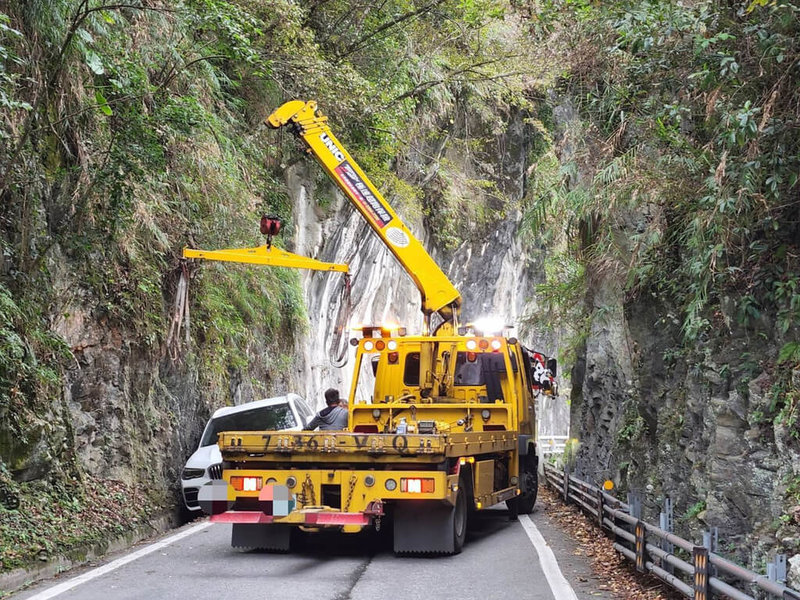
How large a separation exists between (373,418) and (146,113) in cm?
532

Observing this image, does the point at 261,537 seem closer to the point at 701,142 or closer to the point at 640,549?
the point at 640,549

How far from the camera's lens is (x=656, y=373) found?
12.4 meters

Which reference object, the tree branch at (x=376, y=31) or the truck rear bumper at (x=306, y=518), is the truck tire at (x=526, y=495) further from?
the tree branch at (x=376, y=31)

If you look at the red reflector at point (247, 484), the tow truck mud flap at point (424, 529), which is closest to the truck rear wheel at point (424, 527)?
the tow truck mud flap at point (424, 529)

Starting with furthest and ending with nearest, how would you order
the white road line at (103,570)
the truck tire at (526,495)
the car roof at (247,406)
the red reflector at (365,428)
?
the car roof at (247,406) < the truck tire at (526,495) < the red reflector at (365,428) < the white road line at (103,570)

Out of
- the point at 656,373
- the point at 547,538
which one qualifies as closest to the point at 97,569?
the point at 547,538

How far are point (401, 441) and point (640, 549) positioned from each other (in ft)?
8.41

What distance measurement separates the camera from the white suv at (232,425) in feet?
43.4

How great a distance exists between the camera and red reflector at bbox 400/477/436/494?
9.09m

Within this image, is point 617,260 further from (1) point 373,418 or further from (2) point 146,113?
(2) point 146,113

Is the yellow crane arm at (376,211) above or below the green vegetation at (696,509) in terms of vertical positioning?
above

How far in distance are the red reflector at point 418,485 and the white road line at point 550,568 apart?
56.4 inches

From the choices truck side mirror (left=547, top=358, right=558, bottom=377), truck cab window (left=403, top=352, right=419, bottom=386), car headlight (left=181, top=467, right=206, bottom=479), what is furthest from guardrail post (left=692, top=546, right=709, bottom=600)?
car headlight (left=181, top=467, right=206, bottom=479)

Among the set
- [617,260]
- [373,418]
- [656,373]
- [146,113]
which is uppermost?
[146,113]
